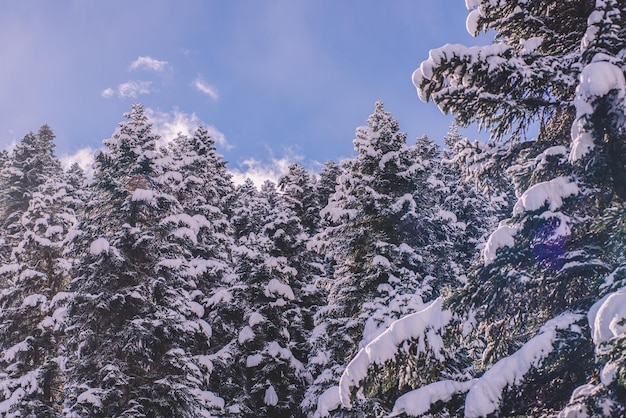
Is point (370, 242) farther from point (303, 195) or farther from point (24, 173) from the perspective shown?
point (24, 173)

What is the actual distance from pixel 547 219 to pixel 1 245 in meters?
25.4

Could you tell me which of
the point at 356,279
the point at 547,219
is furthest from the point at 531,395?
the point at 356,279

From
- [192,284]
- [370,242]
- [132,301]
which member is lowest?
[132,301]

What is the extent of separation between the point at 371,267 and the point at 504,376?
34.7 ft

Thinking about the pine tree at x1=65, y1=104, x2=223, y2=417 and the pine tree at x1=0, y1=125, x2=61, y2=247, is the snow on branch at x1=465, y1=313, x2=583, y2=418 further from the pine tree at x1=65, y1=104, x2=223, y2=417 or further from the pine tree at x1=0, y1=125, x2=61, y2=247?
the pine tree at x1=0, y1=125, x2=61, y2=247

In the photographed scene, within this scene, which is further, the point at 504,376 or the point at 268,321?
the point at 268,321

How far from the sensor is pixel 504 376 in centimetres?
561

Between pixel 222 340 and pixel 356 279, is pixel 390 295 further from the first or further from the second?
pixel 222 340

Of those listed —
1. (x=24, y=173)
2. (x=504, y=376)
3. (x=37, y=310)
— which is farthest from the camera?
(x=24, y=173)

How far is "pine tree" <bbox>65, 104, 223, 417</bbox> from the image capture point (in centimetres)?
1474

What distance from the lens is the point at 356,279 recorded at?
662 inches

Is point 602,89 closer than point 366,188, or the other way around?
point 602,89

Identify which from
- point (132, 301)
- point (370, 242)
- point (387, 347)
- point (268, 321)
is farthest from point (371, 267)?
point (387, 347)

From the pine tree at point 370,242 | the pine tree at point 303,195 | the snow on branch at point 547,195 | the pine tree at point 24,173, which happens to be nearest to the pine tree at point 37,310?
the pine tree at point 24,173
